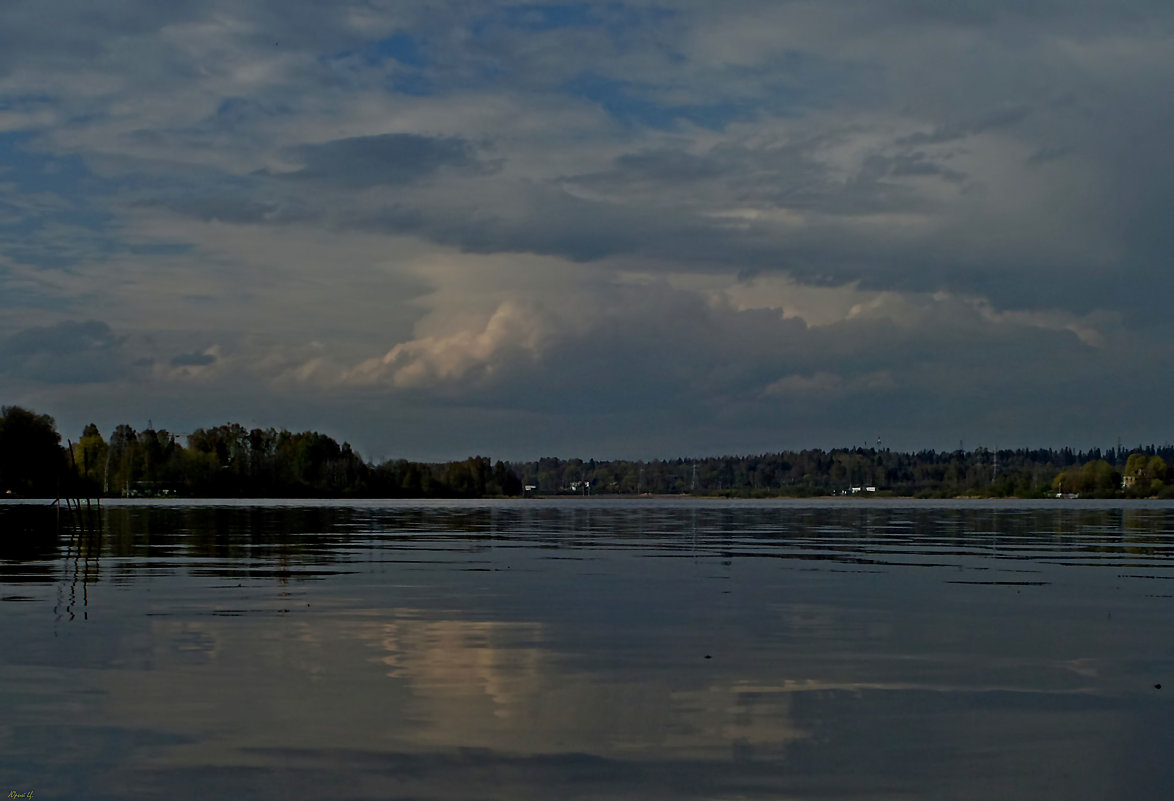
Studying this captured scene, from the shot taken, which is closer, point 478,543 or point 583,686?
point 583,686

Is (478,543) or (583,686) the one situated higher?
(583,686)

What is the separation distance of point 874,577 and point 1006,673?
1754 centimetres

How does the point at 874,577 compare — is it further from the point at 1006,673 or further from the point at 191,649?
the point at 191,649

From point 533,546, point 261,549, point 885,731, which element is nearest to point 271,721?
point 885,731

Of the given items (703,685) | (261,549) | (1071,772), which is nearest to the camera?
(1071,772)

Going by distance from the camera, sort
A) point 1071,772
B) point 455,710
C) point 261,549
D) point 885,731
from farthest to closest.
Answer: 1. point 261,549
2. point 455,710
3. point 885,731
4. point 1071,772

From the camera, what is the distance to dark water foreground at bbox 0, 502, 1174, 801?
13.0 metres

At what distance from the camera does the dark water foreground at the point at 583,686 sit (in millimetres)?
12992

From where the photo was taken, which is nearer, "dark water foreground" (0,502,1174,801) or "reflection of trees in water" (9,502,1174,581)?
"dark water foreground" (0,502,1174,801)

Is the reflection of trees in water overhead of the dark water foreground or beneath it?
beneath

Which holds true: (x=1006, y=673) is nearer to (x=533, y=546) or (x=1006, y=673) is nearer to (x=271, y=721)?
(x=271, y=721)

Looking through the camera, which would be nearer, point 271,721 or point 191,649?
point 271,721

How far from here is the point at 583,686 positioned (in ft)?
58.2

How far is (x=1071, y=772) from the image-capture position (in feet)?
43.5
